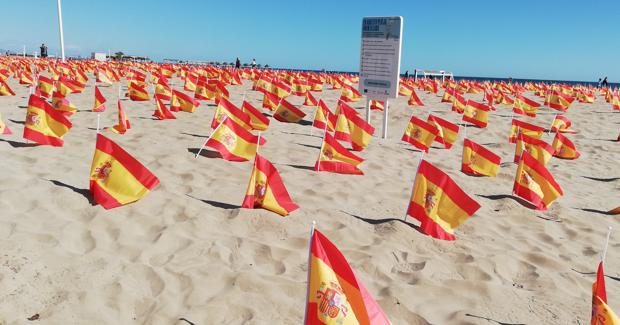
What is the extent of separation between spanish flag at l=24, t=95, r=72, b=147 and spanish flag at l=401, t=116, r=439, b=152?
5688 mm

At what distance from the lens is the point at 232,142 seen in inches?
271

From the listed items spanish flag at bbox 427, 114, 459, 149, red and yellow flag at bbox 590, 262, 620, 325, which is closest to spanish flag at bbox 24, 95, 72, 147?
spanish flag at bbox 427, 114, 459, 149

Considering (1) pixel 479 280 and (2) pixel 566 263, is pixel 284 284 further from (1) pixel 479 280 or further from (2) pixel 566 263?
(2) pixel 566 263

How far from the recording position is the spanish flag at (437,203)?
4.56 meters

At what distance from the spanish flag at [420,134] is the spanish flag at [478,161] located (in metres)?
1.22

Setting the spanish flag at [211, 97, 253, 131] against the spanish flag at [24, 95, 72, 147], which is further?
the spanish flag at [211, 97, 253, 131]

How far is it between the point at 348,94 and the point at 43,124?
11090 mm

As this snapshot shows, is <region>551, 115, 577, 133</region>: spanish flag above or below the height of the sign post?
below

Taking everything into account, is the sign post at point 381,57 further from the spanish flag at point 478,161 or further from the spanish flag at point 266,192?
the spanish flag at point 266,192

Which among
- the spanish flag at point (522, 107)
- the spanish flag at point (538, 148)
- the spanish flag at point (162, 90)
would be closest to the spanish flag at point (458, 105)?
the spanish flag at point (522, 107)

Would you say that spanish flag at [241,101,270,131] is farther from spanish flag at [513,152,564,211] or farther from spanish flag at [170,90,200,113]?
spanish flag at [513,152,564,211]

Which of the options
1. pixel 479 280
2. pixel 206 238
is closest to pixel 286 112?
pixel 206 238

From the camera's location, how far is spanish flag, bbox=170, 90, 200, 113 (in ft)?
36.8

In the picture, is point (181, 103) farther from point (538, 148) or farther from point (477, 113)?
point (538, 148)
